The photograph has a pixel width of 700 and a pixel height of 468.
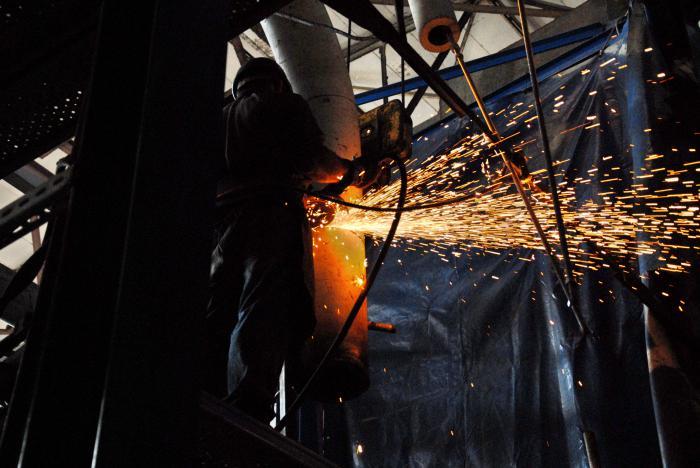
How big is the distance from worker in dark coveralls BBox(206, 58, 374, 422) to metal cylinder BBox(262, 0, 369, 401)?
0.93ft

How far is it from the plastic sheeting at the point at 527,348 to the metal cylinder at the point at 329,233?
2.86 feet

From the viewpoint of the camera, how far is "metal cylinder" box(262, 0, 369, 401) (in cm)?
292

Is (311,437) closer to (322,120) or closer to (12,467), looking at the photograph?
(322,120)

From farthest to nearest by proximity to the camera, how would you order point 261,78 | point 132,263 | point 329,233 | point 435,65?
point 435,65, point 329,233, point 261,78, point 132,263

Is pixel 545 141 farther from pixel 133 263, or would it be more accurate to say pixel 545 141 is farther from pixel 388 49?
pixel 388 49

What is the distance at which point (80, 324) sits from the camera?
94 centimetres

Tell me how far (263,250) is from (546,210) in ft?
6.08

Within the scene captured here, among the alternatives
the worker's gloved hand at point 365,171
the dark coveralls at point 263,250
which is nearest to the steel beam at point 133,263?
the dark coveralls at point 263,250

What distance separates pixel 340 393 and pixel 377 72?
16.6 feet

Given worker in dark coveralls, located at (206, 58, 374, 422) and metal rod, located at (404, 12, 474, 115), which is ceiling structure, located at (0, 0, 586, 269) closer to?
metal rod, located at (404, 12, 474, 115)

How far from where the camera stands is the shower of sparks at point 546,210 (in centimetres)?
311

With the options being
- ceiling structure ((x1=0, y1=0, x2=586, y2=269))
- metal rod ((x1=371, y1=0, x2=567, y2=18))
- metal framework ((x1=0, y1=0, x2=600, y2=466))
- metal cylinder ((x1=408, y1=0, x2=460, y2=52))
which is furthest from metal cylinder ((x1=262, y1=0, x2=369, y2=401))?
ceiling structure ((x1=0, y1=0, x2=586, y2=269))

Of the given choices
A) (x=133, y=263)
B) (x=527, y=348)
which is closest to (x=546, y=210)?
(x=527, y=348)

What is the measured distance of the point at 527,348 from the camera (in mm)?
3551
